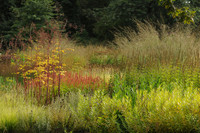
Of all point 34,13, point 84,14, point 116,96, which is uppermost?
point 84,14

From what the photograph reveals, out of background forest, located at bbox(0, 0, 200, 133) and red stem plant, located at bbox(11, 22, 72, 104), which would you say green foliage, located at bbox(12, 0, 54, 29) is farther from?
red stem plant, located at bbox(11, 22, 72, 104)

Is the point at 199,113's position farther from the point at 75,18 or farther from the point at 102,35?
the point at 75,18

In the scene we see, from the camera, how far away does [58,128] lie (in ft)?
13.0

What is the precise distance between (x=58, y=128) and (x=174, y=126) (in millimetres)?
1943

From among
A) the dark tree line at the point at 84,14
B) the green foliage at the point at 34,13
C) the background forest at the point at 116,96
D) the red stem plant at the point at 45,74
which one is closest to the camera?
the background forest at the point at 116,96

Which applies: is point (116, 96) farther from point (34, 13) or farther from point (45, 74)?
point (34, 13)

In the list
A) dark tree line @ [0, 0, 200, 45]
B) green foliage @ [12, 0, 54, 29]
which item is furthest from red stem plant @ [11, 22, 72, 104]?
green foliage @ [12, 0, 54, 29]

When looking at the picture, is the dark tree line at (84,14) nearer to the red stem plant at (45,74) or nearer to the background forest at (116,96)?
the red stem plant at (45,74)

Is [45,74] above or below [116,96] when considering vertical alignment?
below

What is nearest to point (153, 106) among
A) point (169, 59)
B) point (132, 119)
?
point (132, 119)

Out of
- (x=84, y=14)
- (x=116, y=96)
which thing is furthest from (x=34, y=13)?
(x=116, y=96)

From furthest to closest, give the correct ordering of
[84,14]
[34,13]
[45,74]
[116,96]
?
[84,14] → [34,13] → [45,74] → [116,96]

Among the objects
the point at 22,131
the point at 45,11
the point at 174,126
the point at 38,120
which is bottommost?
the point at 22,131

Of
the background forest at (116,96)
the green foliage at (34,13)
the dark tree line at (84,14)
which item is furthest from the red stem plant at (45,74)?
the green foliage at (34,13)
